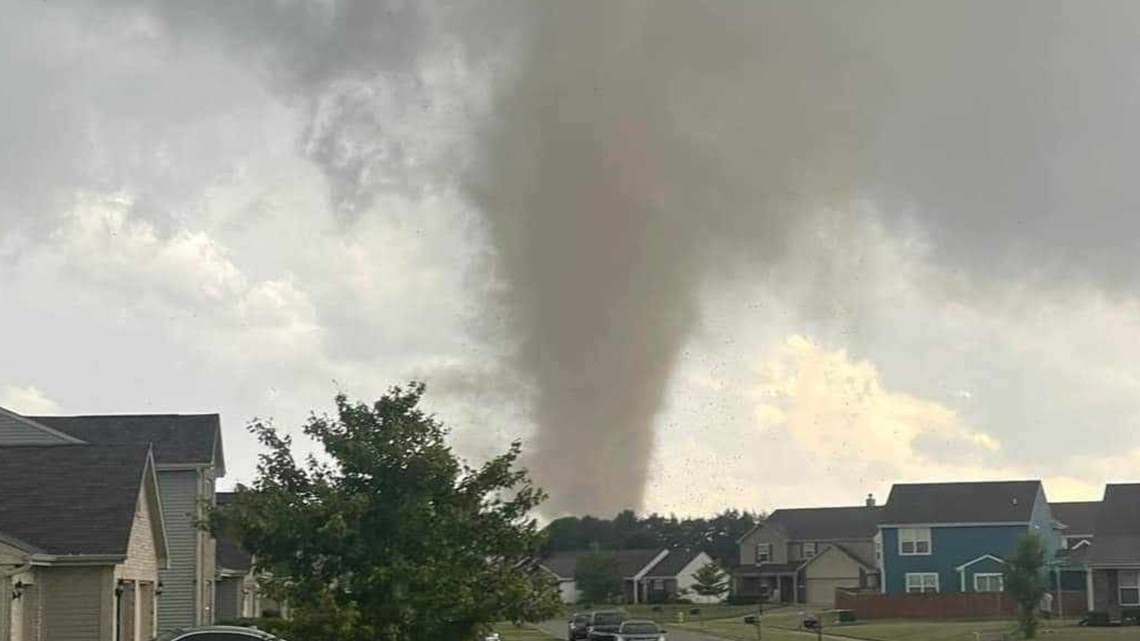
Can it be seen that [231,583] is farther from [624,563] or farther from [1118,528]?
[624,563]

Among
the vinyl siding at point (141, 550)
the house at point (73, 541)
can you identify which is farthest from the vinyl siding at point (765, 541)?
the house at point (73, 541)

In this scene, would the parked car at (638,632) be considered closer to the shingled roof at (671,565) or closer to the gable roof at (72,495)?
the gable roof at (72,495)

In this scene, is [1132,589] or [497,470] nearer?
[497,470]

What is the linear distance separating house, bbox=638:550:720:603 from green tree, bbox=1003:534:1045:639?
70.6m

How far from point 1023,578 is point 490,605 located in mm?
45602

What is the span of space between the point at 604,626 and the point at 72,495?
30.0 metres

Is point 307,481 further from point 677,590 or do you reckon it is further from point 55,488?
point 677,590

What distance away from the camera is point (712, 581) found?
127438 millimetres

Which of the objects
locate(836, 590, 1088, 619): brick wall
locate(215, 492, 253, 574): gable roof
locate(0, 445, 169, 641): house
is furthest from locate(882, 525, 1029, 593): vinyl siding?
locate(0, 445, 169, 641): house

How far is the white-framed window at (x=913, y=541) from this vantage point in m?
96.7

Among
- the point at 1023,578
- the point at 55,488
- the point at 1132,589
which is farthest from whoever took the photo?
the point at 1132,589

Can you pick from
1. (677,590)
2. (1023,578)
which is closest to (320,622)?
(1023,578)

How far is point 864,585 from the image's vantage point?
4510 inches

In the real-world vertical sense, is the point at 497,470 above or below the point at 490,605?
above
